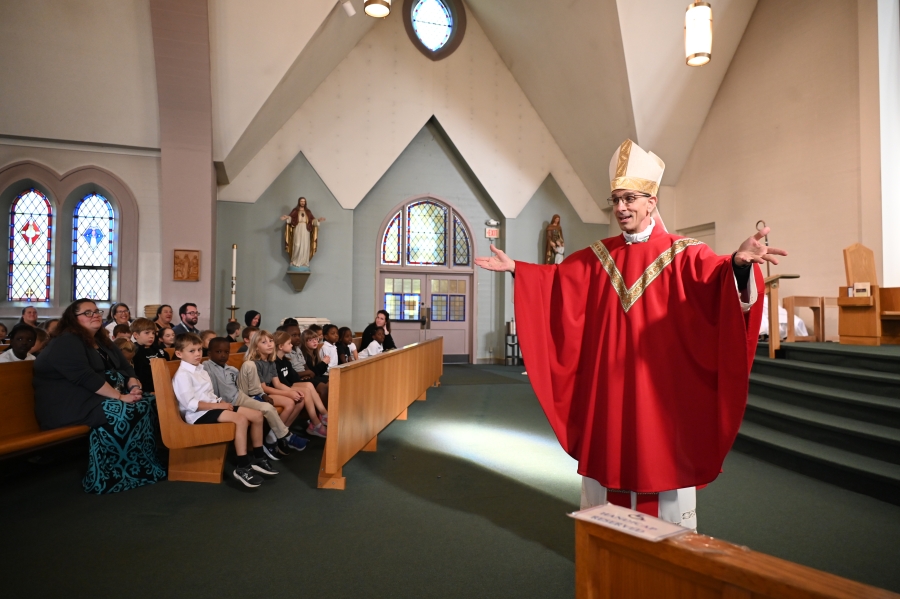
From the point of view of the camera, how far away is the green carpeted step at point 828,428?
4.00 meters

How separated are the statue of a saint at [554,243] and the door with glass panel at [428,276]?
65.0 inches

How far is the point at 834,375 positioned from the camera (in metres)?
5.01

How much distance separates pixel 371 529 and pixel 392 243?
9.56 m

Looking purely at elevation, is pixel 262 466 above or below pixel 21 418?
below

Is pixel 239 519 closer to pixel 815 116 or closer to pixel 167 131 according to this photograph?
pixel 167 131

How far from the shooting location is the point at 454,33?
1226 cm

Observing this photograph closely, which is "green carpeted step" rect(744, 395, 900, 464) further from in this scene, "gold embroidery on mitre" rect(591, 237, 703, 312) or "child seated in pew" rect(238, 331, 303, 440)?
"child seated in pew" rect(238, 331, 303, 440)

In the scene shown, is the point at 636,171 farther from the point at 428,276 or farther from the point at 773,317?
the point at 428,276

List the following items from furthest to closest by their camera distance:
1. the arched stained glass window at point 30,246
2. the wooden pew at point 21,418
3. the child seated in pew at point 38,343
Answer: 1. the arched stained glass window at point 30,246
2. the child seated in pew at point 38,343
3. the wooden pew at point 21,418

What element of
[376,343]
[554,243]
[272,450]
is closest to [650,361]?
[272,450]

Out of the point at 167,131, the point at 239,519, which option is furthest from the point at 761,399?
the point at 167,131

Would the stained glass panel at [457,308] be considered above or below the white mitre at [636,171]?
below

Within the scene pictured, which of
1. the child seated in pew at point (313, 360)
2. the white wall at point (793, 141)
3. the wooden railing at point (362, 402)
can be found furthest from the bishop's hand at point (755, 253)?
the white wall at point (793, 141)

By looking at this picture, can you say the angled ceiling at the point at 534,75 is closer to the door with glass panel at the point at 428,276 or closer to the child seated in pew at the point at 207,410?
the door with glass panel at the point at 428,276
